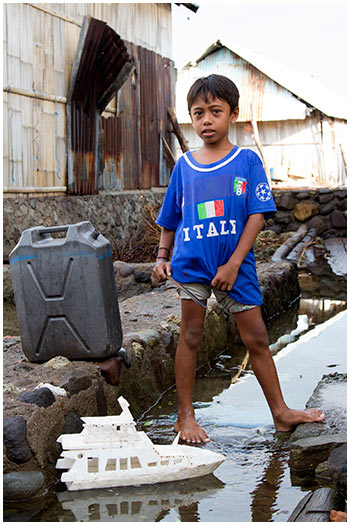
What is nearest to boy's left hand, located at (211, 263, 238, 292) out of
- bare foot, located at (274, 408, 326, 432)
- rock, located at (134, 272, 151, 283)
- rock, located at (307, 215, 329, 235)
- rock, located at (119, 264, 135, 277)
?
bare foot, located at (274, 408, 326, 432)

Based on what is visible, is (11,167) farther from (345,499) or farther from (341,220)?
(341,220)

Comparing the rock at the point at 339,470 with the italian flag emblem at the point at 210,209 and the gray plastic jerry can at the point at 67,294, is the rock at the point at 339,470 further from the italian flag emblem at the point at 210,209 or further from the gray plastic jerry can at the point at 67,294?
the gray plastic jerry can at the point at 67,294

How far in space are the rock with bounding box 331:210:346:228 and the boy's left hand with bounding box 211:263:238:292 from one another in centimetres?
1178

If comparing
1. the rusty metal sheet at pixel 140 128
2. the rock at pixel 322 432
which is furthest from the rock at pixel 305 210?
the rock at pixel 322 432

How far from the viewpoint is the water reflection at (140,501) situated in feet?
9.64

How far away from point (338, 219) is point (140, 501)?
1253 cm

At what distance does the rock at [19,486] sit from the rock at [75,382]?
0.55m

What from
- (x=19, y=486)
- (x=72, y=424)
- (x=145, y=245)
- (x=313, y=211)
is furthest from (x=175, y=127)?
(x=19, y=486)

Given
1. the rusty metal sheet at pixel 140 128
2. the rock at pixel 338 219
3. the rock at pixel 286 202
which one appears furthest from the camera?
the rock at pixel 286 202

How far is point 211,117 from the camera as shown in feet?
11.6

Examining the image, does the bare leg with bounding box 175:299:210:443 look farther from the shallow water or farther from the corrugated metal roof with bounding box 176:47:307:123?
the corrugated metal roof with bounding box 176:47:307:123

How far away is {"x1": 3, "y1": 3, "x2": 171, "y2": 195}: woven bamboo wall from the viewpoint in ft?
27.4

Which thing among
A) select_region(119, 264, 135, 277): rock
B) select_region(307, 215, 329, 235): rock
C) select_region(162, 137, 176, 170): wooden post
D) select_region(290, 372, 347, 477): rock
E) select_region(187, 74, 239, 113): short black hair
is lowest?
select_region(290, 372, 347, 477): rock

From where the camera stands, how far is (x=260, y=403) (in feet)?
14.6
